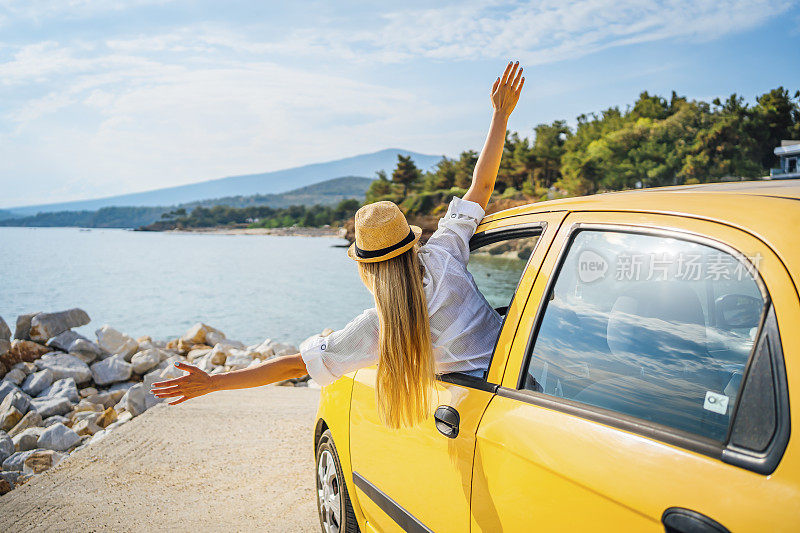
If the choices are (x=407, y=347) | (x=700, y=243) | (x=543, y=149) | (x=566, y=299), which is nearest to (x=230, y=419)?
(x=407, y=347)

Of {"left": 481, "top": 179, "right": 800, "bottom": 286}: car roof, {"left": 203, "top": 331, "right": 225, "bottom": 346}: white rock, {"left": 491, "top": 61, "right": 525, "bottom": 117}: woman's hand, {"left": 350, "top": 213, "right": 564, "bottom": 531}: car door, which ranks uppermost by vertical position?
{"left": 491, "top": 61, "right": 525, "bottom": 117}: woman's hand

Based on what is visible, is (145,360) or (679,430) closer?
(679,430)

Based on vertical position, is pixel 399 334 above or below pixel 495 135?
below

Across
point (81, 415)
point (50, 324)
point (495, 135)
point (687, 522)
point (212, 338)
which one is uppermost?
point (495, 135)

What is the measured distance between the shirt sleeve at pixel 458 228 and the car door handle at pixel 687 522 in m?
1.33

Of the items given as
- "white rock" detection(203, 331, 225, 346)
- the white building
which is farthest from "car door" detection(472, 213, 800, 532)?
"white rock" detection(203, 331, 225, 346)

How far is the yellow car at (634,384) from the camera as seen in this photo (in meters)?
1.25

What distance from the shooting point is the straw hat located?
92.5 inches

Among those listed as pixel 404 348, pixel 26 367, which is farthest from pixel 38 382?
pixel 404 348

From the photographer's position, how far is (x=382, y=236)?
7.73 ft

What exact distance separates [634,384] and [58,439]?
6989 mm

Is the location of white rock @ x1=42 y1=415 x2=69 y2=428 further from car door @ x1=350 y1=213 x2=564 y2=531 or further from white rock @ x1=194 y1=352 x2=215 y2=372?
car door @ x1=350 y1=213 x2=564 y2=531

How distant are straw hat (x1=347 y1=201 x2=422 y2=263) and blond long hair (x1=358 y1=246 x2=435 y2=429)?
0.10m

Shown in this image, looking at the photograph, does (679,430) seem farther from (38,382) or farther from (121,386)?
(38,382)
